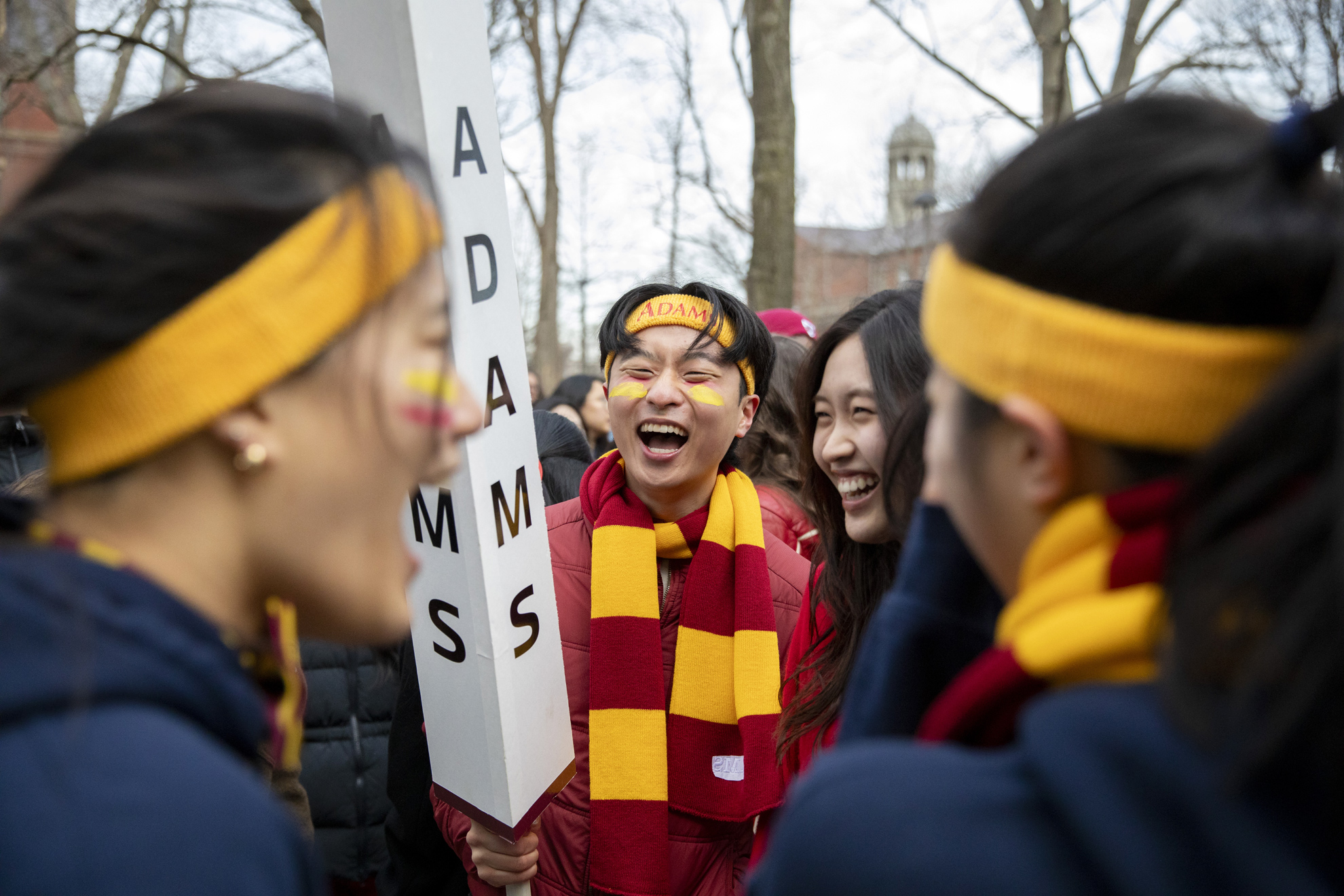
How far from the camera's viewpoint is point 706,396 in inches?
123

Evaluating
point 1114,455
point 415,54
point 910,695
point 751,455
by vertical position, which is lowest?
point 751,455

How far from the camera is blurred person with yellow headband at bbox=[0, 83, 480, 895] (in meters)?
0.82

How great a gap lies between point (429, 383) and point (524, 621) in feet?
3.77

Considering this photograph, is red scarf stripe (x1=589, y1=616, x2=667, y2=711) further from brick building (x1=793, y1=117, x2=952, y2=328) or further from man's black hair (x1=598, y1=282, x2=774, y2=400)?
brick building (x1=793, y1=117, x2=952, y2=328)

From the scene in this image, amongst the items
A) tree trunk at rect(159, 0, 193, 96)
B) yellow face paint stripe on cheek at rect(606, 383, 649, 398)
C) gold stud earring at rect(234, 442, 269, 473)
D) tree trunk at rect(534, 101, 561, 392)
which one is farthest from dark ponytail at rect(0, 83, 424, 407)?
tree trunk at rect(534, 101, 561, 392)

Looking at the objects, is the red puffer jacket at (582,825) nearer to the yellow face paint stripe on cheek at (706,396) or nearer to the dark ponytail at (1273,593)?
the yellow face paint stripe on cheek at (706,396)

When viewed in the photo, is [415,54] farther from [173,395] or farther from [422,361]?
[173,395]

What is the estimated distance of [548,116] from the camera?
1620cm

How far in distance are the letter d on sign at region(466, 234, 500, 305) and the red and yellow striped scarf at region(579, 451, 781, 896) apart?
3.58ft

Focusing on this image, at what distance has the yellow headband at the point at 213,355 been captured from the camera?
970 millimetres

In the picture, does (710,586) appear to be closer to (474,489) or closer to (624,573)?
(624,573)

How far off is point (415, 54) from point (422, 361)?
0.98 m

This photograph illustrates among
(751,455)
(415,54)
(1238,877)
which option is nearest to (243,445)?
(1238,877)

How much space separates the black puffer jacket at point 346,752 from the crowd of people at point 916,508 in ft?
7.76
